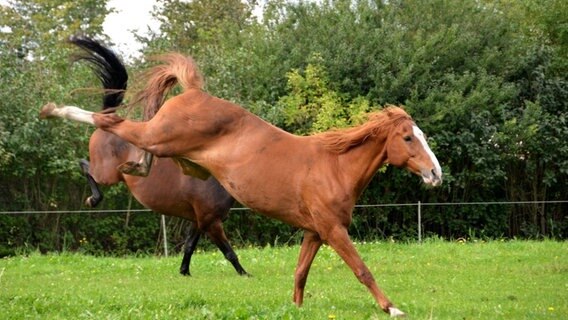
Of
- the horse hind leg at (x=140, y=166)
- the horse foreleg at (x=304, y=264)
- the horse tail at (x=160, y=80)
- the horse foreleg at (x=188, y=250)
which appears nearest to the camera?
the horse foreleg at (x=304, y=264)

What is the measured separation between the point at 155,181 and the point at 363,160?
4882mm

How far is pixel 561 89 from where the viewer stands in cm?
2572

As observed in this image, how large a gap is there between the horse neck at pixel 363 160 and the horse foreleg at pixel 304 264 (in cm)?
72

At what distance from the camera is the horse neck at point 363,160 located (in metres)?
9.52

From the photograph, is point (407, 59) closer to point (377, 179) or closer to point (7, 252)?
point (377, 179)

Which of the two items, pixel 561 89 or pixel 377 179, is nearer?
pixel 377 179

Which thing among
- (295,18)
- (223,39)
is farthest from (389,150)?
(223,39)

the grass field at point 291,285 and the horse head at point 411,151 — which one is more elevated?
the horse head at point 411,151

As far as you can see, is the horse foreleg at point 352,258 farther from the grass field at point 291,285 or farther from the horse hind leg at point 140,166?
the horse hind leg at point 140,166

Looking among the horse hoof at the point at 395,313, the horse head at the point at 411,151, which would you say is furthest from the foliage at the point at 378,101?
the horse hoof at the point at 395,313

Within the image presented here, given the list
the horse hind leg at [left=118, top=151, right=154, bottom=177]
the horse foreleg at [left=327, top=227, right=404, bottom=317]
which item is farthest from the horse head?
the horse hind leg at [left=118, top=151, right=154, bottom=177]

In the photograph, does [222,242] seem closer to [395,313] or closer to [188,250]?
[188,250]

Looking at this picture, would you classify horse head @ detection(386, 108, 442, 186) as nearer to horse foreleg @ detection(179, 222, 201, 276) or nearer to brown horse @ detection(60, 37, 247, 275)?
brown horse @ detection(60, 37, 247, 275)

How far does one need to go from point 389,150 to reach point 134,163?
3.04 metres
